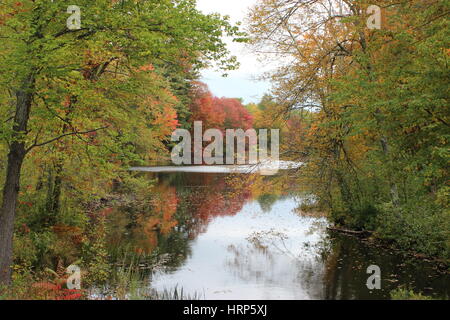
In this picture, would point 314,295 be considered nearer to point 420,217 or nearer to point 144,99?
point 420,217

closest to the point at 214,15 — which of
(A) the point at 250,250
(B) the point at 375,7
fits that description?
(B) the point at 375,7

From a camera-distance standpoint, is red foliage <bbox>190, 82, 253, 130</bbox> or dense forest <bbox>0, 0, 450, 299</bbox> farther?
red foliage <bbox>190, 82, 253, 130</bbox>

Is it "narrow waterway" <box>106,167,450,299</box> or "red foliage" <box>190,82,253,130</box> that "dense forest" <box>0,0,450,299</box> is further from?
"red foliage" <box>190,82,253,130</box>

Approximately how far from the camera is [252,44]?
1630cm

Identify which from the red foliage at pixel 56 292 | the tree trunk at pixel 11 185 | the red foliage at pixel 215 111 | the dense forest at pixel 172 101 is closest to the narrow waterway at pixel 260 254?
the dense forest at pixel 172 101

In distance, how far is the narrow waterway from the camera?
36.3 feet

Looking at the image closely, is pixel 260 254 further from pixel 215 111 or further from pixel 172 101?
pixel 215 111

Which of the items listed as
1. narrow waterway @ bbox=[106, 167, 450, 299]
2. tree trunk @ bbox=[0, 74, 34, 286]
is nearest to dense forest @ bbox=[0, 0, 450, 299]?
tree trunk @ bbox=[0, 74, 34, 286]

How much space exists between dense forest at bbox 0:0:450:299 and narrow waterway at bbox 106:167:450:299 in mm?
584

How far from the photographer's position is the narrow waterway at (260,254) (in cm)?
1108

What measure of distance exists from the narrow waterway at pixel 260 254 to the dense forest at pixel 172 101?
0.58 m

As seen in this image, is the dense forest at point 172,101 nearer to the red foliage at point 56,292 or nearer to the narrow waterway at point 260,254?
the red foliage at point 56,292
